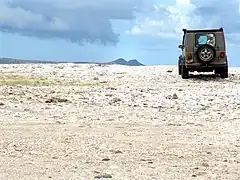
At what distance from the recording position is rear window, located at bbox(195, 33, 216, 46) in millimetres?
24094

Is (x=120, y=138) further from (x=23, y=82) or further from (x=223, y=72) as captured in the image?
(x=223, y=72)

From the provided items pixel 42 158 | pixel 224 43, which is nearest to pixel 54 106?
pixel 42 158

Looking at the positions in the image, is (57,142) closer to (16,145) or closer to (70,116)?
(16,145)

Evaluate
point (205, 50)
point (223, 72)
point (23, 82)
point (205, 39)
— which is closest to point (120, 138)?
point (23, 82)

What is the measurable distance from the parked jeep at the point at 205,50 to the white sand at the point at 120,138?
9.28 m

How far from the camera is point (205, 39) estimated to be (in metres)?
24.1

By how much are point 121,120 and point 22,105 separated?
10.5ft

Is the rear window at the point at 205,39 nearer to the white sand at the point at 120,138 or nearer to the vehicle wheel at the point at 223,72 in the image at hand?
the vehicle wheel at the point at 223,72

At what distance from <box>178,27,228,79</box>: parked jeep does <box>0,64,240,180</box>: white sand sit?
9281 mm

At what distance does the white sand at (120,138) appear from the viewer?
6.52 metres

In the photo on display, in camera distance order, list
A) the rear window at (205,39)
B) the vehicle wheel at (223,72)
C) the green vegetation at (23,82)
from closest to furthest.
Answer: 1. the green vegetation at (23,82)
2. the rear window at (205,39)
3. the vehicle wheel at (223,72)

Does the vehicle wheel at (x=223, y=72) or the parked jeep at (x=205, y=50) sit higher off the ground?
the parked jeep at (x=205, y=50)

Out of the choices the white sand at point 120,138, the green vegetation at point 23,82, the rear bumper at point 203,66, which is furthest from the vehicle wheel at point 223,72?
the white sand at point 120,138

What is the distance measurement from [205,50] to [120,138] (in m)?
15.8
